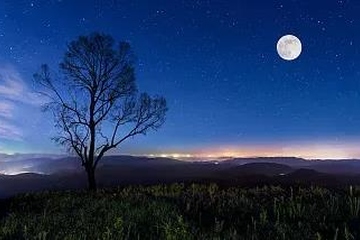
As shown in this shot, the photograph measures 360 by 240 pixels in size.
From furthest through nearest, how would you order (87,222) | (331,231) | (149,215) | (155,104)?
(155,104)
(149,215)
(87,222)
(331,231)

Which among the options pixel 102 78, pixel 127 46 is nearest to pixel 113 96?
pixel 102 78

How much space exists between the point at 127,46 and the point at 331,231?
100 feet

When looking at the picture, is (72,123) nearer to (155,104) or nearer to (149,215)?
(155,104)

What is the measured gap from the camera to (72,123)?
3516 centimetres

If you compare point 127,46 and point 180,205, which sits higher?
point 127,46

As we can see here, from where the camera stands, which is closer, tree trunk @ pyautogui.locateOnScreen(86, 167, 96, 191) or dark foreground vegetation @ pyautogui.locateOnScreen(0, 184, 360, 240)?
dark foreground vegetation @ pyautogui.locateOnScreen(0, 184, 360, 240)

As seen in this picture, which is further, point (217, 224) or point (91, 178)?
point (91, 178)

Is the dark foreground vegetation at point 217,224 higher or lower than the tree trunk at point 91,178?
lower

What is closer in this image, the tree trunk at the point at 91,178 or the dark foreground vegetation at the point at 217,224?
the dark foreground vegetation at the point at 217,224

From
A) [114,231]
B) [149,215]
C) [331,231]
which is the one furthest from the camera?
[149,215]

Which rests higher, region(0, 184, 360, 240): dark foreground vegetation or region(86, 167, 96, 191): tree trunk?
region(86, 167, 96, 191): tree trunk

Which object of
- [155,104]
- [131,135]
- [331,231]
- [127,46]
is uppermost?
[127,46]

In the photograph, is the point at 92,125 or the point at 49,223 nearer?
the point at 49,223

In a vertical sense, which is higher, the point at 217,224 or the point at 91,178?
the point at 91,178
